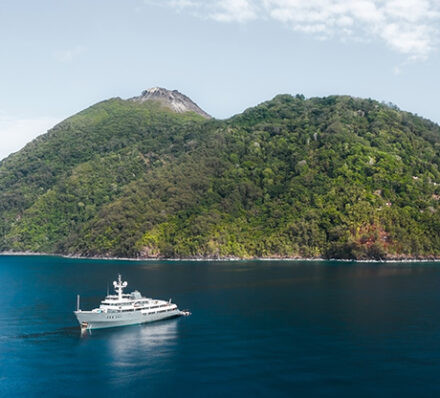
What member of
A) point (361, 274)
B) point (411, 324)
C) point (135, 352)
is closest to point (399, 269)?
point (361, 274)

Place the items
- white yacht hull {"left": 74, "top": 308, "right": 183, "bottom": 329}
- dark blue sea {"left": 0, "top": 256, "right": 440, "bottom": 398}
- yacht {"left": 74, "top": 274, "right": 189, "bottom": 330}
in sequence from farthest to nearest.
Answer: yacht {"left": 74, "top": 274, "right": 189, "bottom": 330} → white yacht hull {"left": 74, "top": 308, "right": 183, "bottom": 329} → dark blue sea {"left": 0, "top": 256, "right": 440, "bottom": 398}

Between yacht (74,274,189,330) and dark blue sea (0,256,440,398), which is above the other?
yacht (74,274,189,330)

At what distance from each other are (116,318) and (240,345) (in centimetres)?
2956

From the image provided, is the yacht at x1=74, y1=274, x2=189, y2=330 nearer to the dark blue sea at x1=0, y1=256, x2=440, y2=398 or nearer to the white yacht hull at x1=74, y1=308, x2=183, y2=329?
the white yacht hull at x1=74, y1=308, x2=183, y2=329

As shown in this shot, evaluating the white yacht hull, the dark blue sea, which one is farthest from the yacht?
the dark blue sea

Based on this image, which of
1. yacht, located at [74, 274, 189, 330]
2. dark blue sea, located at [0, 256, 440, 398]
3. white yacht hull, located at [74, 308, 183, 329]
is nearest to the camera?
dark blue sea, located at [0, 256, 440, 398]

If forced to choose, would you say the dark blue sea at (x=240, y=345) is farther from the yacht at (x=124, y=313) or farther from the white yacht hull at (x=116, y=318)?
the yacht at (x=124, y=313)

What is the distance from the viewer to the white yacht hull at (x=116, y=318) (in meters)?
89.8

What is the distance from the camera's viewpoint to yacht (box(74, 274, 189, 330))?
90250 millimetres

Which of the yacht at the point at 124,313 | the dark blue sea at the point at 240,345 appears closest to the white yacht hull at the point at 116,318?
the yacht at the point at 124,313

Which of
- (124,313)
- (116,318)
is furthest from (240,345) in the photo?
(116,318)

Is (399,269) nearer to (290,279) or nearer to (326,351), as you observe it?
(290,279)

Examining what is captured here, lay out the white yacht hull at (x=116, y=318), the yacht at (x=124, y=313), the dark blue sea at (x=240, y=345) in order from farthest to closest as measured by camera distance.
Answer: the yacht at (x=124, y=313)
the white yacht hull at (x=116, y=318)
the dark blue sea at (x=240, y=345)

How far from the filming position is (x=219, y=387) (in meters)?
59.0
